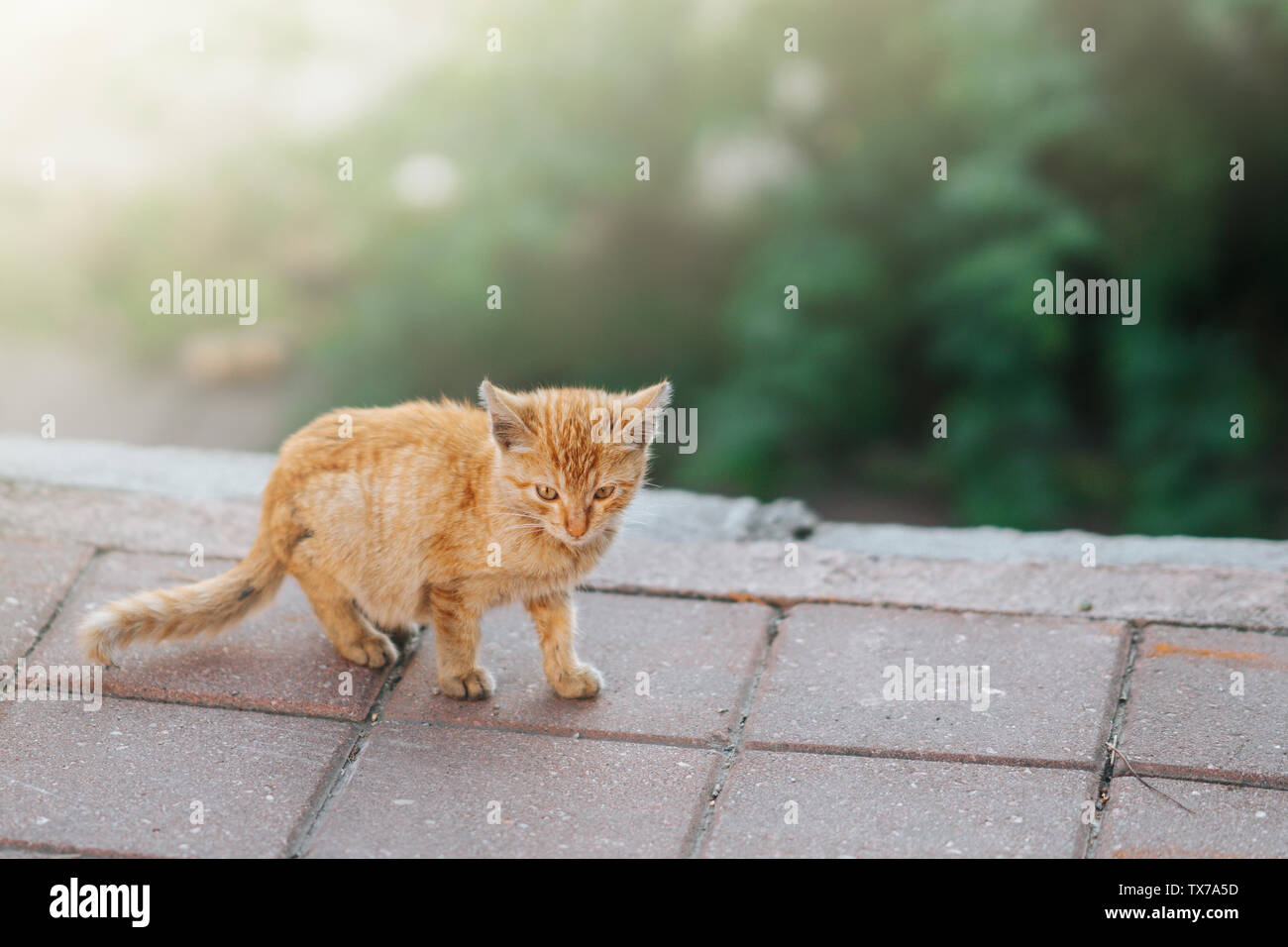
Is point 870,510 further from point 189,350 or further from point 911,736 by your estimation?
point 189,350

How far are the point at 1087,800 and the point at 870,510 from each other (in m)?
2.85

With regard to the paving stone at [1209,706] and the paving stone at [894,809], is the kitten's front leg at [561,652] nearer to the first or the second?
the paving stone at [894,809]

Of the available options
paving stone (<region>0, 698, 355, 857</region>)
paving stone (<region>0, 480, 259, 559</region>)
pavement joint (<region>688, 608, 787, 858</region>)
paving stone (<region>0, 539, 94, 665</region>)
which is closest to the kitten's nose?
pavement joint (<region>688, 608, 787, 858</region>)

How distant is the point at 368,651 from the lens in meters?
2.96

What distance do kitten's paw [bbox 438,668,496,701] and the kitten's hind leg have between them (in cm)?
19

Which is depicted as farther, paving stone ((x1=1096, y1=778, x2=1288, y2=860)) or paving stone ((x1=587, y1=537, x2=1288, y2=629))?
paving stone ((x1=587, y1=537, x2=1288, y2=629))

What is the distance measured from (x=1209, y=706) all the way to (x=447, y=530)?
5.59ft

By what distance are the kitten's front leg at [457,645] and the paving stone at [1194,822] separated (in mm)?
1346

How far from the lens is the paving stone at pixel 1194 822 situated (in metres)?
2.36

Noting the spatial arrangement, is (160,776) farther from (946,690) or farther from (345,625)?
(946,690)

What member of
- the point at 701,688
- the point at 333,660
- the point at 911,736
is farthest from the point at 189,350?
the point at 911,736

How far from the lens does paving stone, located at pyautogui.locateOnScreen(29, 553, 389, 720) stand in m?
2.84

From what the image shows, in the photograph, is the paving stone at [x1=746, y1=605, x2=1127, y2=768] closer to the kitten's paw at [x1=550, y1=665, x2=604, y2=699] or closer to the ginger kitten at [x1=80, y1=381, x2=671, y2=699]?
the kitten's paw at [x1=550, y1=665, x2=604, y2=699]

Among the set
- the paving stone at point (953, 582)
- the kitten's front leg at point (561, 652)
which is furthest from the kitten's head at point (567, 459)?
the paving stone at point (953, 582)
